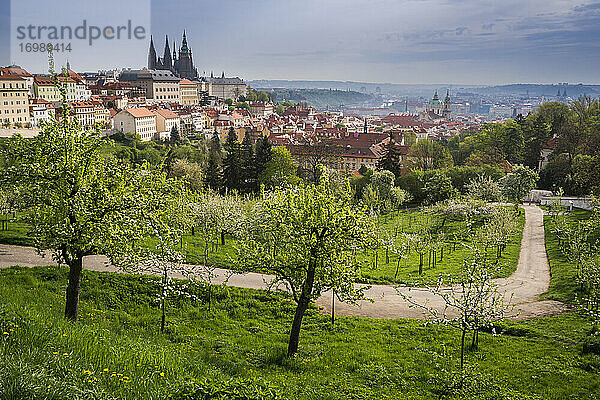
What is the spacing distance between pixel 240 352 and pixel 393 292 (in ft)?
33.7

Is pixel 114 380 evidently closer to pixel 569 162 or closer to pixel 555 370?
pixel 555 370

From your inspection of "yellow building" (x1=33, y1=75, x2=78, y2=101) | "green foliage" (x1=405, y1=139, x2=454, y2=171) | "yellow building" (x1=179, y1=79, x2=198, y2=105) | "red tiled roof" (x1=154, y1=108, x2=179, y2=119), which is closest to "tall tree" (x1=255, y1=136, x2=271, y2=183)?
"green foliage" (x1=405, y1=139, x2=454, y2=171)

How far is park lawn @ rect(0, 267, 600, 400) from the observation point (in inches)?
305

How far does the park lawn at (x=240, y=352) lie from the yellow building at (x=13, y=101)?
8944 centimetres

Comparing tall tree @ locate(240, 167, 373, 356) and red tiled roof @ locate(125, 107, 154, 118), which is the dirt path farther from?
red tiled roof @ locate(125, 107, 154, 118)

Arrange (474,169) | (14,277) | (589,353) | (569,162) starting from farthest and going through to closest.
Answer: (569,162) → (474,169) → (14,277) → (589,353)

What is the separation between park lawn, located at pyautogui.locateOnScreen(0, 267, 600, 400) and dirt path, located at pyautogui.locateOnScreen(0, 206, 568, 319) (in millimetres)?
1318

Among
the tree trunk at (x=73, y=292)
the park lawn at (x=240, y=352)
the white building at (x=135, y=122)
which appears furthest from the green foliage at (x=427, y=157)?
the white building at (x=135, y=122)

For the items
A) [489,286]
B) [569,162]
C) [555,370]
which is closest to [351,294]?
[489,286]

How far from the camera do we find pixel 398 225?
35.4 m

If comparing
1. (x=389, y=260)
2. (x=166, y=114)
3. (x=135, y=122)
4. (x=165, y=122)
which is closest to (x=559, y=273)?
(x=389, y=260)

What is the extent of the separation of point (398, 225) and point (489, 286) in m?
22.2

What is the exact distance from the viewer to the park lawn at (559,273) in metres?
20.7

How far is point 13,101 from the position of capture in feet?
302
